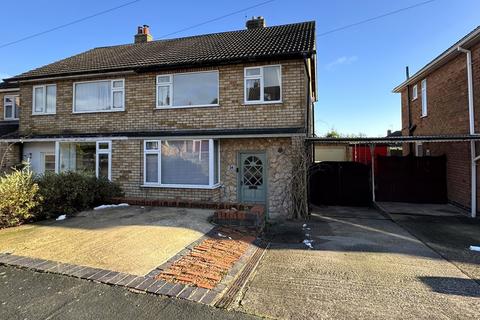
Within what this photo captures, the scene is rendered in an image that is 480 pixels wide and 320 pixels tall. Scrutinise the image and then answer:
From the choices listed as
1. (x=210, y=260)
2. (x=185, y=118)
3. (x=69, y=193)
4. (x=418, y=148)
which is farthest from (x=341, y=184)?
(x=69, y=193)

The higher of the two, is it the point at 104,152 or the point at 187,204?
the point at 104,152

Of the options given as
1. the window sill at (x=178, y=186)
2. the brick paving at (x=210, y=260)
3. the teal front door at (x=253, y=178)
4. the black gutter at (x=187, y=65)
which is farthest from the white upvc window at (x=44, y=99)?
the brick paving at (x=210, y=260)

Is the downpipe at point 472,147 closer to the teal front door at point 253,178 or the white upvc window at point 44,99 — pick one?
the teal front door at point 253,178

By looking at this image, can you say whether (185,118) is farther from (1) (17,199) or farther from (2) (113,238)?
(2) (113,238)

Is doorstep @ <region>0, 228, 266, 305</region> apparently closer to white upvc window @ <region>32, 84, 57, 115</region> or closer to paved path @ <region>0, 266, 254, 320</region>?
paved path @ <region>0, 266, 254, 320</region>

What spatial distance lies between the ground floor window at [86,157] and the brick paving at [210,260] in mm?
7263

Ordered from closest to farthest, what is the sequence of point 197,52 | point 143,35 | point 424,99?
1. point 197,52
2. point 424,99
3. point 143,35

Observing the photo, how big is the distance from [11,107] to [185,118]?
12.4m

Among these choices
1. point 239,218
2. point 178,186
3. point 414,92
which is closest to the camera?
point 239,218

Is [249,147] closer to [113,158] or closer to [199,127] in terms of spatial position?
[199,127]

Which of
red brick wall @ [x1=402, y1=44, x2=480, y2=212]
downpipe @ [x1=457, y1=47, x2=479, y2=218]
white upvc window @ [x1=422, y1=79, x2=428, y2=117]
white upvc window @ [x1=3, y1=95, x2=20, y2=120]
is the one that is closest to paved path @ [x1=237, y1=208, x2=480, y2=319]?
downpipe @ [x1=457, y1=47, x2=479, y2=218]

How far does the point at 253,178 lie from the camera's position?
10.1 metres

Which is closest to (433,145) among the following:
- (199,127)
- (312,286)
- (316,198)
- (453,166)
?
(453,166)

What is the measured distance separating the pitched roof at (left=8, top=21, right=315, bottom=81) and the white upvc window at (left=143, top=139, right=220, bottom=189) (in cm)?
280
